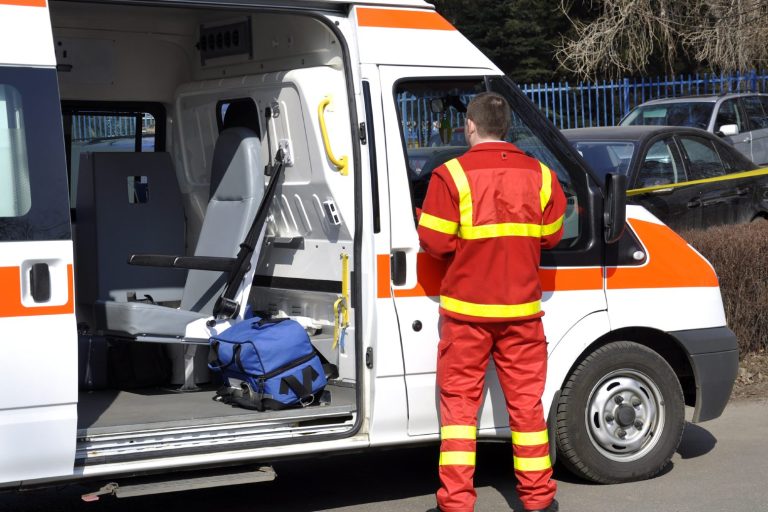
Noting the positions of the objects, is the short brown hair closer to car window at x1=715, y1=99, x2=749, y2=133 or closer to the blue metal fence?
car window at x1=715, y1=99, x2=749, y2=133

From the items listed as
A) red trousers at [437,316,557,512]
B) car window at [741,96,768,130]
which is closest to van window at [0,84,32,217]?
red trousers at [437,316,557,512]

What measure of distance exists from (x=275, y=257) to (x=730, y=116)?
411 inches

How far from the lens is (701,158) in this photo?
11008mm

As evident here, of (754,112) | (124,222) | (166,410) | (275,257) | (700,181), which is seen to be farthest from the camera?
(754,112)

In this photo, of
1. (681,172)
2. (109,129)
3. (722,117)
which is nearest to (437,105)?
(109,129)

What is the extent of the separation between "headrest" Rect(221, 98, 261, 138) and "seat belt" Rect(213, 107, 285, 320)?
0.14m

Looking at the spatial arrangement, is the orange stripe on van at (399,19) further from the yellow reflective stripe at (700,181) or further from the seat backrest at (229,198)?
the yellow reflective stripe at (700,181)

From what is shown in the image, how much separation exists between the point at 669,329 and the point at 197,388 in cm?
245

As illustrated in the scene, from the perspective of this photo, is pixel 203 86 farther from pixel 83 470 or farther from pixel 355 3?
pixel 83 470

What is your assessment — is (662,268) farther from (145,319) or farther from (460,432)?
(145,319)

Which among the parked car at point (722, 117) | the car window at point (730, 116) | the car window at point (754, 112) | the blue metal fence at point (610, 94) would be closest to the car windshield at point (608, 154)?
the parked car at point (722, 117)

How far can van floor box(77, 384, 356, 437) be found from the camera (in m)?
5.21

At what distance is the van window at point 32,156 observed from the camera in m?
4.65

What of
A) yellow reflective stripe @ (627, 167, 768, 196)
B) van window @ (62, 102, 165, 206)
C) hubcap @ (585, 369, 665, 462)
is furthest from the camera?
yellow reflective stripe @ (627, 167, 768, 196)
